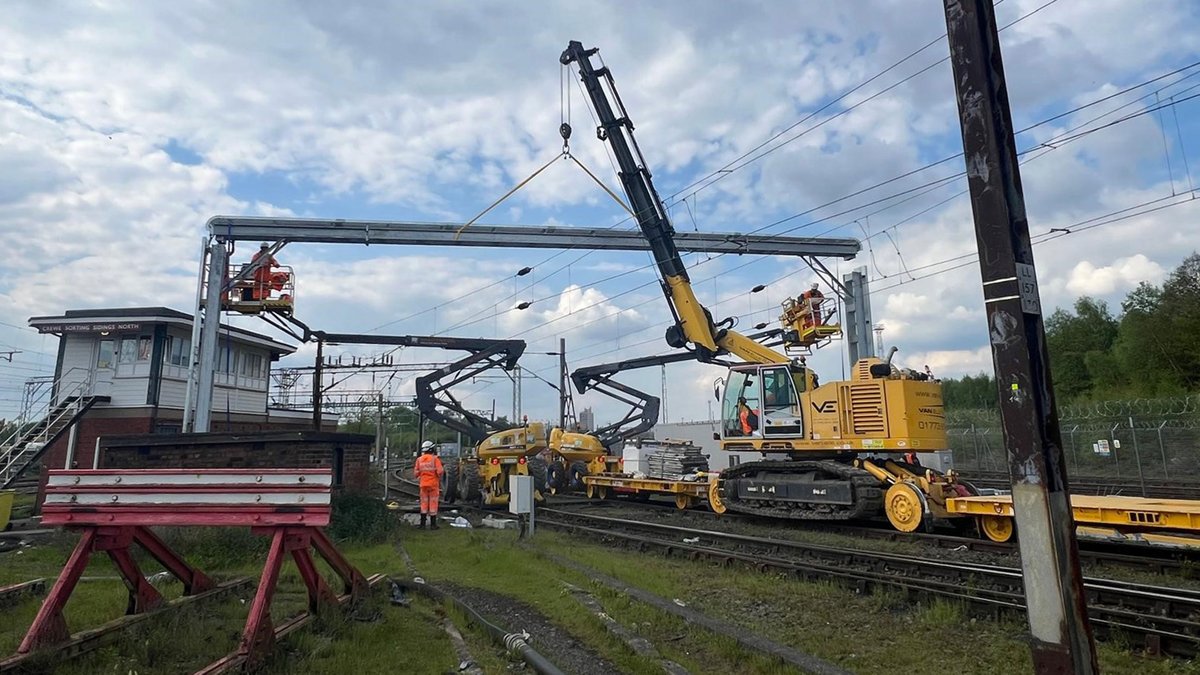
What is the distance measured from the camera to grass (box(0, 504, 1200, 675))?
17.3 ft

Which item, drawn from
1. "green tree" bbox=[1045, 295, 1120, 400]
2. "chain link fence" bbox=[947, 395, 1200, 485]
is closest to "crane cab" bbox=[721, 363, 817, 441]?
"chain link fence" bbox=[947, 395, 1200, 485]

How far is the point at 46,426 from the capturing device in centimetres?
1841

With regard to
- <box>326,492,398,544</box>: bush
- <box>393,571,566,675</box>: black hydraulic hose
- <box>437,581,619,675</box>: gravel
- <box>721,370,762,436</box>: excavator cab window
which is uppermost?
<box>721,370,762,436</box>: excavator cab window

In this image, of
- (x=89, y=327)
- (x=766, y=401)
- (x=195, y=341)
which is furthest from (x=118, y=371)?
(x=766, y=401)

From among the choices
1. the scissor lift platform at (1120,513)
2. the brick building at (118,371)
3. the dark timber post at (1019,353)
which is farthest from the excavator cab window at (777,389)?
the brick building at (118,371)

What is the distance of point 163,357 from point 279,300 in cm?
494

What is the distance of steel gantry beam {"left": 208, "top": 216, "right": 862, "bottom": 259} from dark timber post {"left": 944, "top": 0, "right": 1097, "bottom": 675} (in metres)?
15.9

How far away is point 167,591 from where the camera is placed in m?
7.45

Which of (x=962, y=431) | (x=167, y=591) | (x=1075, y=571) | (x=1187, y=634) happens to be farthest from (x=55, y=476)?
(x=962, y=431)

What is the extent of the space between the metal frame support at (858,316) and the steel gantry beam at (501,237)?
3.97 ft

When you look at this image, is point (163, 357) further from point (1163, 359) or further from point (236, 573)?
point (1163, 359)

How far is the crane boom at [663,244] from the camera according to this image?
16.7 metres

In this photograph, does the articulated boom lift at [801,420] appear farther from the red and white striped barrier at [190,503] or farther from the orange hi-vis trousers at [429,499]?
the red and white striped barrier at [190,503]

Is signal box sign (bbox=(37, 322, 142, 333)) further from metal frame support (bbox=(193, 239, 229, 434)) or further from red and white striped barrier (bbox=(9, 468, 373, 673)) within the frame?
red and white striped barrier (bbox=(9, 468, 373, 673))
